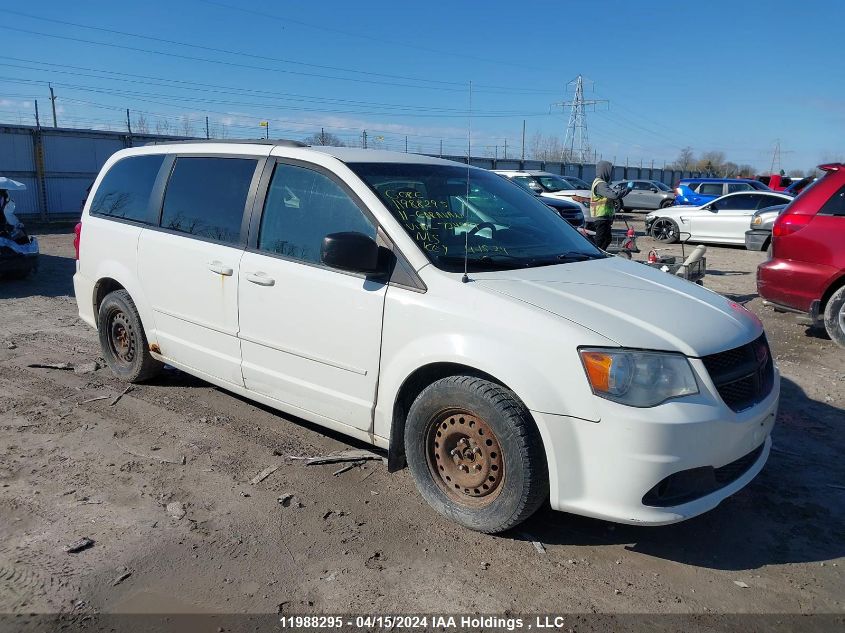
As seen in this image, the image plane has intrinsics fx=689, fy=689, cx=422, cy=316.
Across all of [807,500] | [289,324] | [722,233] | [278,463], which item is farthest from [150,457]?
[722,233]

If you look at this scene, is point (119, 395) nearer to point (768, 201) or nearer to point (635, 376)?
point (635, 376)

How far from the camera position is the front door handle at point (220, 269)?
4.31 meters

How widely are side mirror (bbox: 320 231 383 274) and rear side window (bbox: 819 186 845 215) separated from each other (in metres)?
5.62

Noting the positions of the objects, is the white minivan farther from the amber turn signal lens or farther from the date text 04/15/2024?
the date text 04/15/2024

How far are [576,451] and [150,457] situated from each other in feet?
8.78

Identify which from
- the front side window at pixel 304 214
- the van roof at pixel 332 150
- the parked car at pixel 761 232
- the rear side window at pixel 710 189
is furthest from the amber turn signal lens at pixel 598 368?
the rear side window at pixel 710 189

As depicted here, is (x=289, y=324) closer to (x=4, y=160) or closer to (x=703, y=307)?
(x=703, y=307)

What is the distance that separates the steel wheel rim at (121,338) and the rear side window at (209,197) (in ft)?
3.26

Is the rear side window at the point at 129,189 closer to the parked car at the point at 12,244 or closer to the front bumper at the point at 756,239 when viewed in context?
the parked car at the point at 12,244

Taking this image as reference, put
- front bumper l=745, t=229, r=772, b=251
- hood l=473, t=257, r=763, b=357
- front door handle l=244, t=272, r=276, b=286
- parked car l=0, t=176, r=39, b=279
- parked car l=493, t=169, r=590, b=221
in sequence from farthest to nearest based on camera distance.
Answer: parked car l=493, t=169, r=590, b=221 < front bumper l=745, t=229, r=772, b=251 < parked car l=0, t=176, r=39, b=279 < front door handle l=244, t=272, r=276, b=286 < hood l=473, t=257, r=763, b=357

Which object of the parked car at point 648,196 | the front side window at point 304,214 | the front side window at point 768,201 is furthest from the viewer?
the parked car at point 648,196

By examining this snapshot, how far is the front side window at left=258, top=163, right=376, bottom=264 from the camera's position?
3893 millimetres

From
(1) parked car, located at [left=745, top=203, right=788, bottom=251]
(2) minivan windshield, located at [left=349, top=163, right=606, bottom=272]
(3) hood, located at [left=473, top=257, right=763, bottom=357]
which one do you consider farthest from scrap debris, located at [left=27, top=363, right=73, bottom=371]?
(1) parked car, located at [left=745, top=203, right=788, bottom=251]

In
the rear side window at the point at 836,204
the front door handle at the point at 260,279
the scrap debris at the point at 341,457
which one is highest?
the rear side window at the point at 836,204
